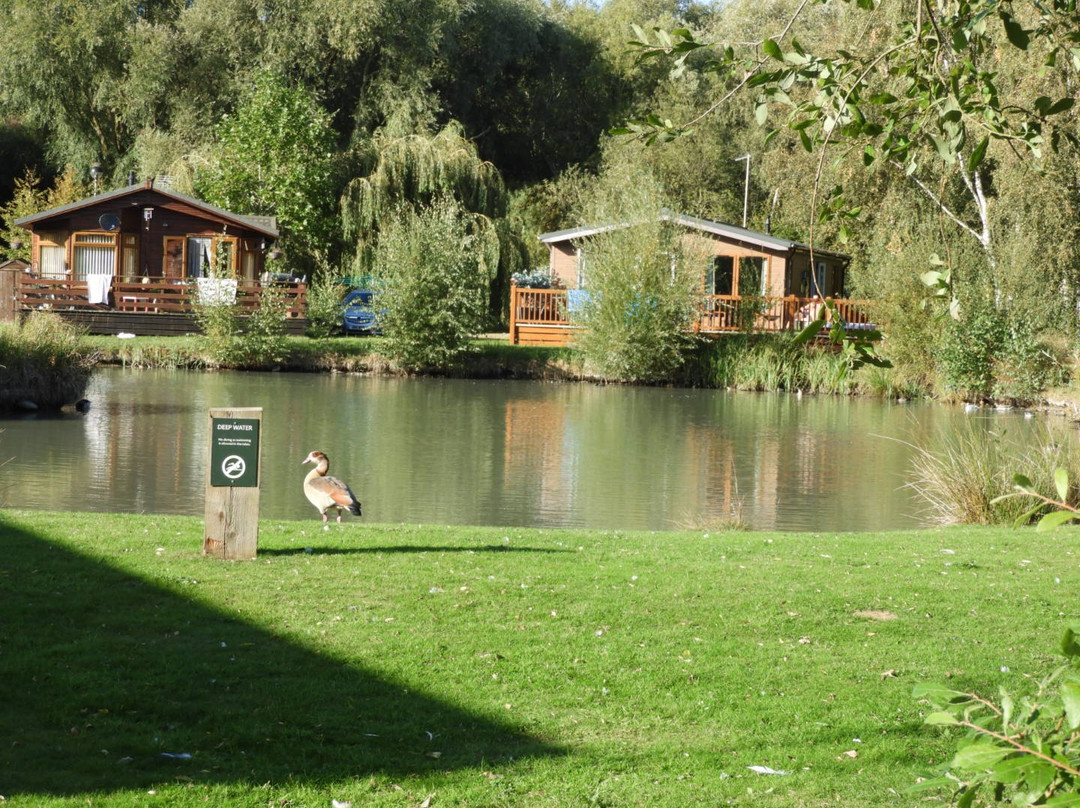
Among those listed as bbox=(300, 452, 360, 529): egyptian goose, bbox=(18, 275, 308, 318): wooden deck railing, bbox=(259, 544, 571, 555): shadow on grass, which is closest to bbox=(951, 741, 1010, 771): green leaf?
bbox=(259, 544, 571, 555): shadow on grass

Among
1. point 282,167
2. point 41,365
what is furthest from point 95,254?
point 41,365

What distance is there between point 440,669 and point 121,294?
112 feet

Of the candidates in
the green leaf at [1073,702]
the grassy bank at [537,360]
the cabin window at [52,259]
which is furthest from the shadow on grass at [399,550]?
the cabin window at [52,259]

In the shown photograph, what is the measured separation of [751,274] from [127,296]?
Result: 62.8ft

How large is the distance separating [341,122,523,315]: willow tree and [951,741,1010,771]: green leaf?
3813 centimetres

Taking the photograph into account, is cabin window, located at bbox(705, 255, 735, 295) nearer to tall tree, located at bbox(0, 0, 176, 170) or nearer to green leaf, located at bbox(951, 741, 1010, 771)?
tall tree, located at bbox(0, 0, 176, 170)

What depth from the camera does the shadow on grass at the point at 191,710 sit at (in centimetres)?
470

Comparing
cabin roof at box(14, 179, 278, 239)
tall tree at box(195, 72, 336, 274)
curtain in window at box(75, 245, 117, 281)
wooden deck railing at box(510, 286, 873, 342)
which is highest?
tall tree at box(195, 72, 336, 274)

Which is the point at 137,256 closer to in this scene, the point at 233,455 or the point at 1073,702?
the point at 233,455

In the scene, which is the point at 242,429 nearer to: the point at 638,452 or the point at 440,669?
the point at 440,669

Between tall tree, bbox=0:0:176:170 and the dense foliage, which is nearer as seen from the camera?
the dense foliage

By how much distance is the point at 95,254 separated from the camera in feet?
130

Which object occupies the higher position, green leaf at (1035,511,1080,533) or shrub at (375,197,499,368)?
shrub at (375,197,499,368)

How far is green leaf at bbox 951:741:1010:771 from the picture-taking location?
2246 mm
